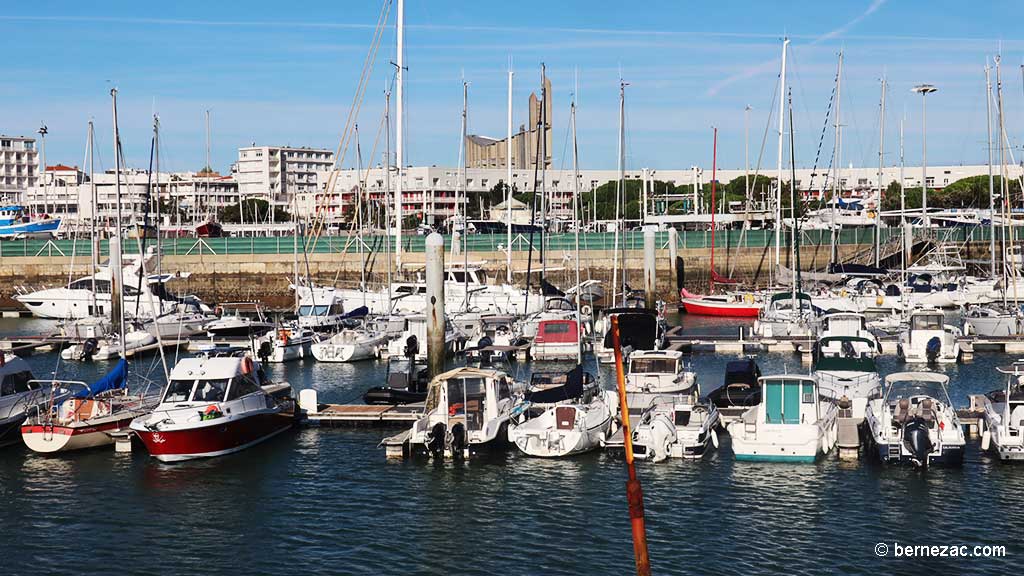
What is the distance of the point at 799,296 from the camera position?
5775 cm

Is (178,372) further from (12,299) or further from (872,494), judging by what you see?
(12,299)

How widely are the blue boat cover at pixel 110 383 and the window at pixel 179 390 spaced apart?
4.64 m

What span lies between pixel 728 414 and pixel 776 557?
450 inches

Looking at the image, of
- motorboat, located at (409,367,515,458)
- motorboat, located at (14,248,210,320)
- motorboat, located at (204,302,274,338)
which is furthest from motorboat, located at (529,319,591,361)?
motorboat, located at (14,248,210,320)

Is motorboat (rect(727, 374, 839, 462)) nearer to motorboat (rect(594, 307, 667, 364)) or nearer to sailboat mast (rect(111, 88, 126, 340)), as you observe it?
motorboat (rect(594, 307, 667, 364))

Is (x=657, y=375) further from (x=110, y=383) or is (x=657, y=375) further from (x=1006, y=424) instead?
(x=110, y=383)

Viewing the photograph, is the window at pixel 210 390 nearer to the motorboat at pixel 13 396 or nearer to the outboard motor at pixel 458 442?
the motorboat at pixel 13 396

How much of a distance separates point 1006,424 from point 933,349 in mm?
19039

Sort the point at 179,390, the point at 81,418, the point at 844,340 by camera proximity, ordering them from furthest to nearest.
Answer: the point at 844,340
the point at 81,418
the point at 179,390

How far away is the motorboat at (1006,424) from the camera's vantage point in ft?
92.3

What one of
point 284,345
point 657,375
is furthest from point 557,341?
point 657,375

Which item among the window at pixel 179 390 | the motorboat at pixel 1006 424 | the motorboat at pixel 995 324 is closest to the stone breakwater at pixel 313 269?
the motorboat at pixel 995 324

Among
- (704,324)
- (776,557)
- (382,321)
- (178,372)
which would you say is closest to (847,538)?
(776,557)

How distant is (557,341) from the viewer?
160ft
